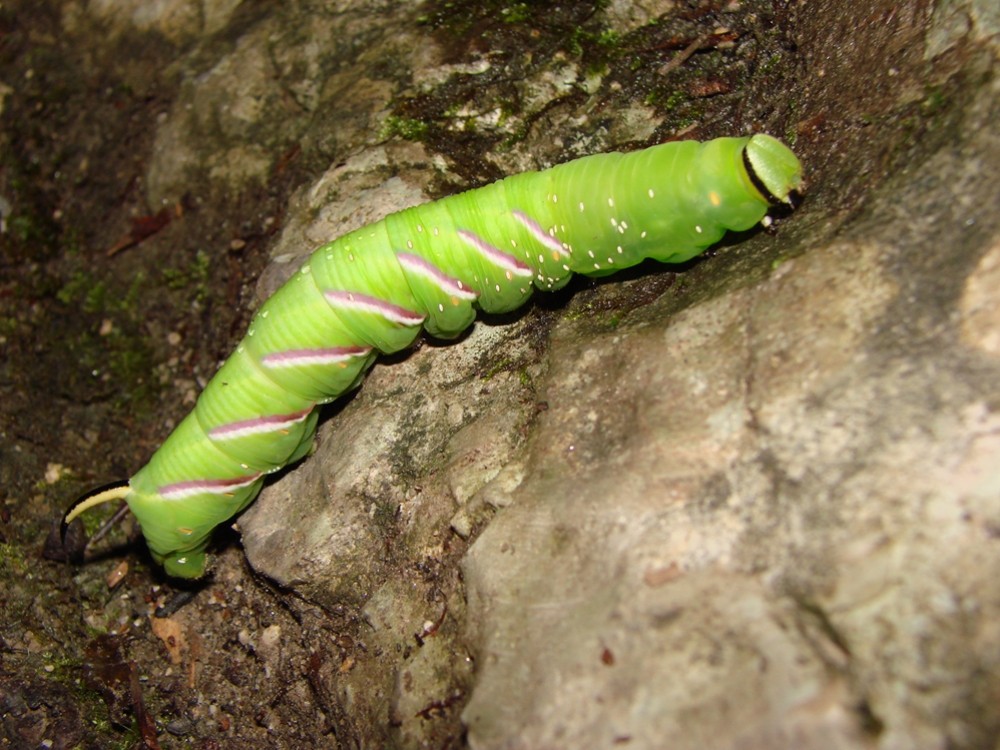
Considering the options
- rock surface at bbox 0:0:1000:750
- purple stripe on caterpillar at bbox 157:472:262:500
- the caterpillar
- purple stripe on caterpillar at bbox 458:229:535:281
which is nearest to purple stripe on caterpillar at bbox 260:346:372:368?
the caterpillar

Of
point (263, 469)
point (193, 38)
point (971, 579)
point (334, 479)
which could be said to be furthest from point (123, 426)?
point (971, 579)

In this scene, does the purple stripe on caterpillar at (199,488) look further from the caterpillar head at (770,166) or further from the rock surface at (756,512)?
the caterpillar head at (770,166)

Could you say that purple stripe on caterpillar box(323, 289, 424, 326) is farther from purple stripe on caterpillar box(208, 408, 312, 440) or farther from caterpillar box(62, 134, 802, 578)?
purple stripe on caterpillar box(208, 408, 312, 440)

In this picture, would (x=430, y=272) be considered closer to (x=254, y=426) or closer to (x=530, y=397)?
(x=530, y=397)

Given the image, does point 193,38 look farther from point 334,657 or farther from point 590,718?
point 590,718

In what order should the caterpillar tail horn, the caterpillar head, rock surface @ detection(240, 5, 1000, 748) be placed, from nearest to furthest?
rock surface @ detection(240, 5, 1000, 748) < the caterpillar head < the caterpillar tail horn

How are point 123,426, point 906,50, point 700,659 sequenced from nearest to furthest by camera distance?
1. point 700,659
2. point 906,50
3. point 123,426

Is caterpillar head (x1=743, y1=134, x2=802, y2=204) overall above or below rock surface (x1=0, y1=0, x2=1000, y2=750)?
above

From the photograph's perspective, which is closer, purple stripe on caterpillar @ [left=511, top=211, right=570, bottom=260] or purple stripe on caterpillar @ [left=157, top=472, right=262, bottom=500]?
purple stripe on caterpillar @ [left=511, top=211, right=570, bottom=260]

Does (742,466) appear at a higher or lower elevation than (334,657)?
higher
